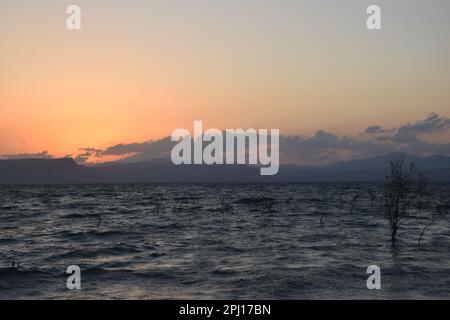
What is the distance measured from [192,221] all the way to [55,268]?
2778 cm

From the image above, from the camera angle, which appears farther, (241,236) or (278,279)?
(241,236)

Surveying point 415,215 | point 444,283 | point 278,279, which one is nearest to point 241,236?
point 278,279

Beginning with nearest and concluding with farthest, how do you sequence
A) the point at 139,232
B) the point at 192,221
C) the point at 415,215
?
the point at 139,232 → the point at 192,221 → the point at 415,215

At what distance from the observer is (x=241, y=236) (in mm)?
37219
